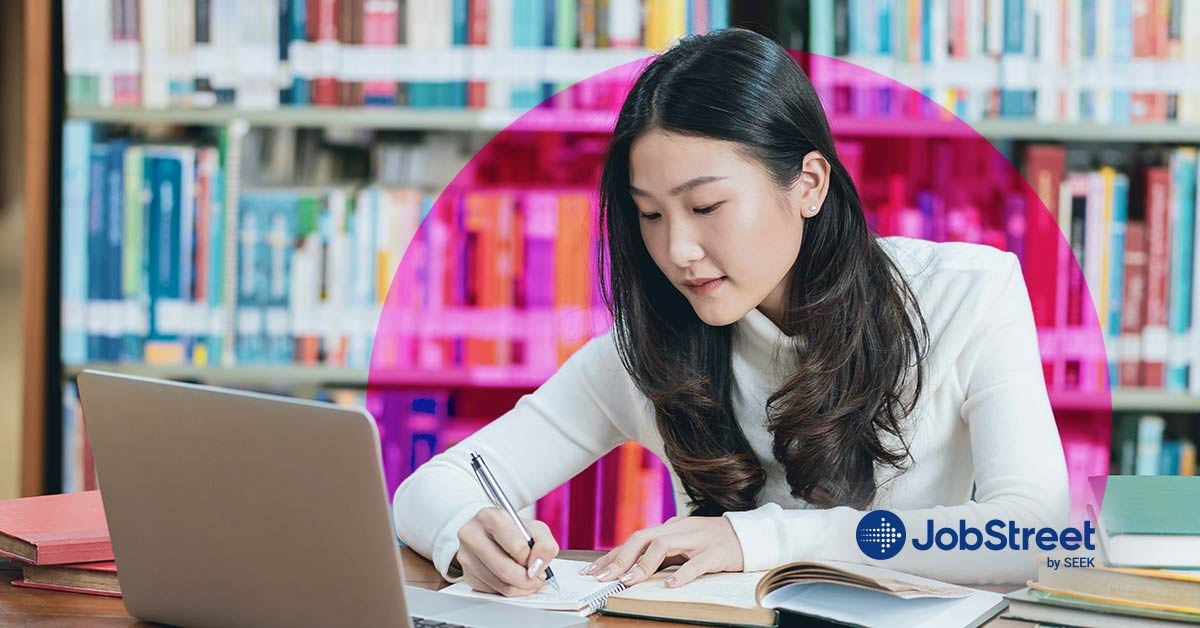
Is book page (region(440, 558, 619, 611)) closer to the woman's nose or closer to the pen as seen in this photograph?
the pen

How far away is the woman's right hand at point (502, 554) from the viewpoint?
3.03 ft

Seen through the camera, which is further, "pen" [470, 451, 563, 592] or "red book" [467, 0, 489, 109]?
"red book" [467, 0, 489, 109]

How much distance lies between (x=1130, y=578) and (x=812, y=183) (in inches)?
20.8

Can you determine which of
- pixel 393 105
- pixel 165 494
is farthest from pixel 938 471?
pixel 393 105

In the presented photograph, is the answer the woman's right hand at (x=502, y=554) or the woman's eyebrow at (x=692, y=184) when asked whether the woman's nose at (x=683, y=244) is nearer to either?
the woman's eyebrow at (x=692, y=184)

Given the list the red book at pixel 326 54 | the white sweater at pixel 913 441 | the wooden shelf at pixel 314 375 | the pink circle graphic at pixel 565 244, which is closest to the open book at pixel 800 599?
the white sweater at pixel 913 441

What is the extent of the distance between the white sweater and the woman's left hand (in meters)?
0.02

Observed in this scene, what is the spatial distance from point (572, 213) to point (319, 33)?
0.52 meters

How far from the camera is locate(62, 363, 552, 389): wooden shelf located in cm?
202

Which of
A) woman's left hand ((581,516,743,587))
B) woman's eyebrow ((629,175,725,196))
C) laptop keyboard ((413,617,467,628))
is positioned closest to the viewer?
laptop keyboard ((413,617,467,628))

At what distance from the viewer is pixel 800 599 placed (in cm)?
87

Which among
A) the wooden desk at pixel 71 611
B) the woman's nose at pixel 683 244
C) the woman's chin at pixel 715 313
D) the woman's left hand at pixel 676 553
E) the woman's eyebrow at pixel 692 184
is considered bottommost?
the wooden desk at pixel 71 611

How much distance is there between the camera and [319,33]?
6.86 feet

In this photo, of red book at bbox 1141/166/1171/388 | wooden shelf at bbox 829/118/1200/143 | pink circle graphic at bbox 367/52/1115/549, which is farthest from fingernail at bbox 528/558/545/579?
red book at bbox 1141/166/1171/388
